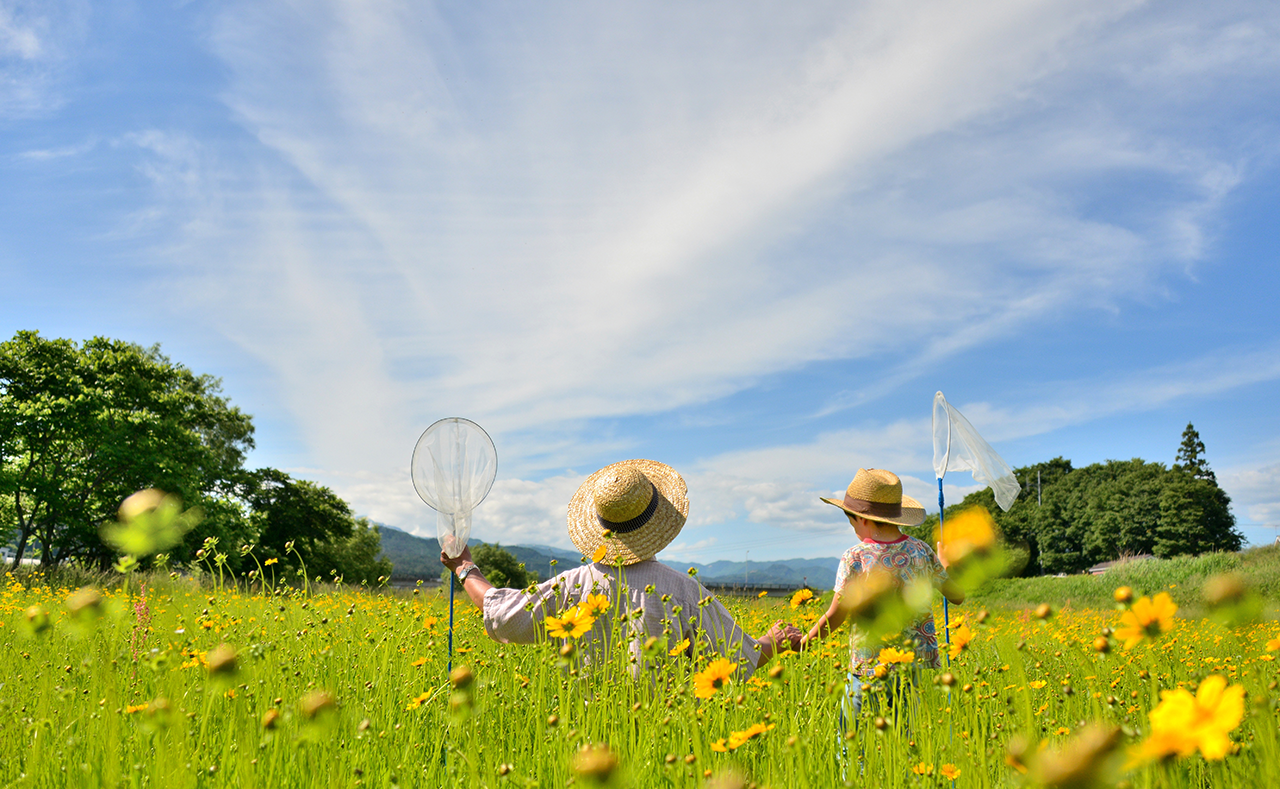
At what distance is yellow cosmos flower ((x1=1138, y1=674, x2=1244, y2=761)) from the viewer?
73 centimetres

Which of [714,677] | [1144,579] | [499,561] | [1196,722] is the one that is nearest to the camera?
[1196,722]

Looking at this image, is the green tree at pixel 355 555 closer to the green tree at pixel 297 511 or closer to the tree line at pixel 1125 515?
the green tree at pixel 297 511

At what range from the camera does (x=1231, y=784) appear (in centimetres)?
166

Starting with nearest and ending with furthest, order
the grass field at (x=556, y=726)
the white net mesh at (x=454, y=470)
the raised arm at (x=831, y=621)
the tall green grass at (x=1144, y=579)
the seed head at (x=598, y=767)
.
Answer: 1. the seed head at (x=598, y=767)
2. the grass field at (x=556, y=726)
3. the raised arm at (x=831, y=621)
4. the white net mesh at (x=454, y=470)
5. the tall green grass at (x=1144, y=579)

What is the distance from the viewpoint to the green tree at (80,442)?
65.2ft

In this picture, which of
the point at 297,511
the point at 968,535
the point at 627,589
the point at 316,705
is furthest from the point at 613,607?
the point at 297,511

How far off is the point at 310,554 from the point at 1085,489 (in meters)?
47.9

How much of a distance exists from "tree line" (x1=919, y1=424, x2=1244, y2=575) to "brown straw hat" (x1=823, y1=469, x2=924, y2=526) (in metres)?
35.6

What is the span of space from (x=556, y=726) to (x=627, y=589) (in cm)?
103

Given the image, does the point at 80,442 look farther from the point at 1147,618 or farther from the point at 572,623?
the point at 1147,618

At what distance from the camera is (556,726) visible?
1907 millimetres

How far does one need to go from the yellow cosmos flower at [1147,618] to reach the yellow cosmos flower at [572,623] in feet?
4.35

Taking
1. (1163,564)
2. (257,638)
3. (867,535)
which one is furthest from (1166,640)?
(1163,564)

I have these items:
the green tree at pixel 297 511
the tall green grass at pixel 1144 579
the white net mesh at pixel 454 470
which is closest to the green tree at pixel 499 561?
the green tree at pixel 297 511
